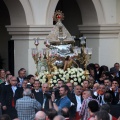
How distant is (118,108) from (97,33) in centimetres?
974

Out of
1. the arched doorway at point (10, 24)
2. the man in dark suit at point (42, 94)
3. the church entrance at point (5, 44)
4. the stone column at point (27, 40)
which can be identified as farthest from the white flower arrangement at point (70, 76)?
the church entrance at point (5, 44)

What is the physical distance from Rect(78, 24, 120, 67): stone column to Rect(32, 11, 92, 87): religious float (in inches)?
125

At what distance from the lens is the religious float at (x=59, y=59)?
1875cm

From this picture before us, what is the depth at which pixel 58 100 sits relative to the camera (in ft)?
46.4

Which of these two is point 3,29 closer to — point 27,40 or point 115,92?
point 27,40

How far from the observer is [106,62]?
77.4 feet

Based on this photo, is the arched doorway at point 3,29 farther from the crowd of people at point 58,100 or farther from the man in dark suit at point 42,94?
the man in dark suit at point 42,94

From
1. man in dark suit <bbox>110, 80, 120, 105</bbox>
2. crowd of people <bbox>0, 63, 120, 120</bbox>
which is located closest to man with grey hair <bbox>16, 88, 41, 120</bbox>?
crowd of people <bbox>0, 63, 120, 120</bbox>

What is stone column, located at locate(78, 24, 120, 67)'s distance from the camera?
76.7 feet

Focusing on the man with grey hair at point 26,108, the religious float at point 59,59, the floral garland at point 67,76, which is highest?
the religious float at point 59,59

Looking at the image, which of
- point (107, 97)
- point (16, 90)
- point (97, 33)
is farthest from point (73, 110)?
point (97, 33)

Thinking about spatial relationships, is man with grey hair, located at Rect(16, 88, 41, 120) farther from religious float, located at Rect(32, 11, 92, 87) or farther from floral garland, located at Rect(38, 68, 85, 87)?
floral garland, located at Rect(38, 68, 85, 87)

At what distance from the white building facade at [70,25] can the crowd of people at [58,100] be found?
2750 millimetres

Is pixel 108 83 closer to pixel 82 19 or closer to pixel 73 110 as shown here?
pixel 73 110
